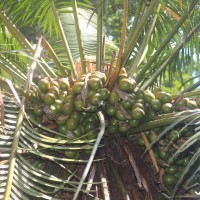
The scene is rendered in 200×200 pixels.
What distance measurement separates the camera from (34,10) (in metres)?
4.41

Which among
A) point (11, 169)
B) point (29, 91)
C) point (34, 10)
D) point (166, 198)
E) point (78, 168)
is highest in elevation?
point (34, 10)

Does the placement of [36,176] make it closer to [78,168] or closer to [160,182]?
[78,168]

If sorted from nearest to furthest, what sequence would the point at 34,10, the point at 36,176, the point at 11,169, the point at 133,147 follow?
the point at 11,169 → the point at 36,176 → the point at 133,147 → the point at 34,10

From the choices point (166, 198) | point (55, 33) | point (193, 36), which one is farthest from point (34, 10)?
point (166, 198)

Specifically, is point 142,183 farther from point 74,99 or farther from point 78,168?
point 74,99

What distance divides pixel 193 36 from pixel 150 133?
1.22 meters

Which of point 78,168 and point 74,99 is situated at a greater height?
point 74,99

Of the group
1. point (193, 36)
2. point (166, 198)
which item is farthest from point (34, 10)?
point (166, 198)

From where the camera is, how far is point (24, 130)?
2.88 metres

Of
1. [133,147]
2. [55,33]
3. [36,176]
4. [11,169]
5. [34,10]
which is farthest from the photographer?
[55,33]

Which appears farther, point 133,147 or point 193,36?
point 193,36

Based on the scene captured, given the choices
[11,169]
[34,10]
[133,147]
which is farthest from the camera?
[34,10]

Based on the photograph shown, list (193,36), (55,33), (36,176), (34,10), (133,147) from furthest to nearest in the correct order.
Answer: (55,33), (34,10), (193,36), (133,147), (36,176)

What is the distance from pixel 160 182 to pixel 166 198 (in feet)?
0.35
